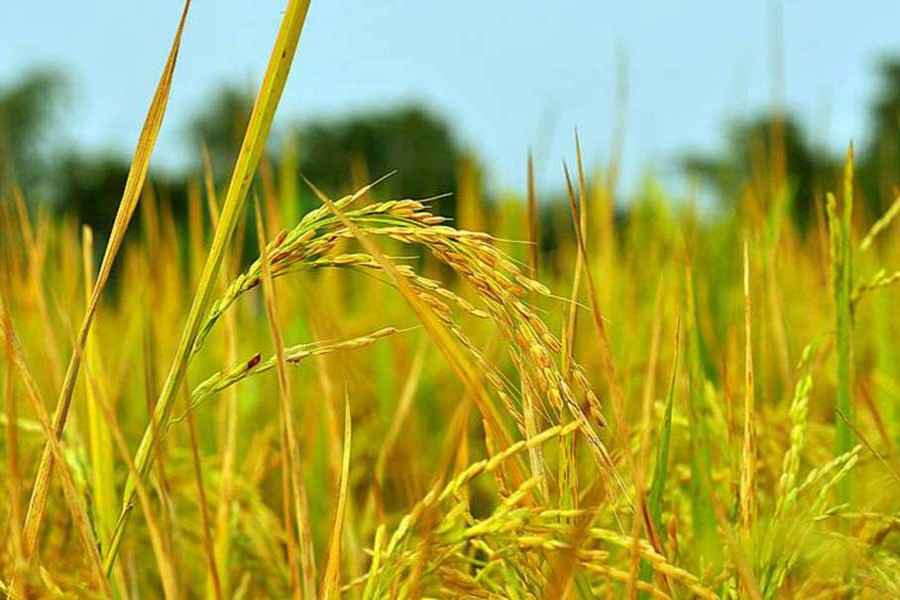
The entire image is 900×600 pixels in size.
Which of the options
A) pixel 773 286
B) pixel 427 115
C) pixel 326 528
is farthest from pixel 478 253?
pixel 427 115

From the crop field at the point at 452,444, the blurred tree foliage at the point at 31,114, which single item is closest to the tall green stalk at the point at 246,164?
the crop field at the point at 452,444

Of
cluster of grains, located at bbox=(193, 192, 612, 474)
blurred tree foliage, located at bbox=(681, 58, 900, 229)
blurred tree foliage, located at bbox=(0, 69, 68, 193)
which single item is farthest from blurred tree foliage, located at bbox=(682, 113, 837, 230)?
blurred tree foliage, located at bbox=(0, 69, 68, 193)

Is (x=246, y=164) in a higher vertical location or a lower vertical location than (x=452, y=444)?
higher

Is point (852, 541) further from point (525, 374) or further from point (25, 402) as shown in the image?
point (25, 402)

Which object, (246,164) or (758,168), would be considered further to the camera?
(758,168)

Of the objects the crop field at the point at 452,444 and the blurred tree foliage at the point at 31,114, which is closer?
the crop field at the point at 452,444

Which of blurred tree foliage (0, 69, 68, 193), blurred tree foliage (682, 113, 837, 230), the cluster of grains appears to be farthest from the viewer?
blurred tree foliage (0, 69, 68, 193)

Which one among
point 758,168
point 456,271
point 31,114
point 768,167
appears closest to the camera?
point 456,271

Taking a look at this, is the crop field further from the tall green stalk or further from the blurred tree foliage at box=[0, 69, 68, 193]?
the blurred tree foliage at box=[0, 69, 68, 193]

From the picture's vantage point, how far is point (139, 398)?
75.6 inches

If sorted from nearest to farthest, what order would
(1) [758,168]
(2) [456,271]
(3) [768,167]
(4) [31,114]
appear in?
(2) [456,271] < (1) [758,168] < (3) [768,167] < (4) [31,114]

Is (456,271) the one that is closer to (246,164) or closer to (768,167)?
(246,164)

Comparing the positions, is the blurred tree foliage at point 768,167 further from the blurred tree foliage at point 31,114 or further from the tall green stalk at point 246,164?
the blurred tree foliage at point 31,114

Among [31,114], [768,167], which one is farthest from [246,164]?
[31,114]
